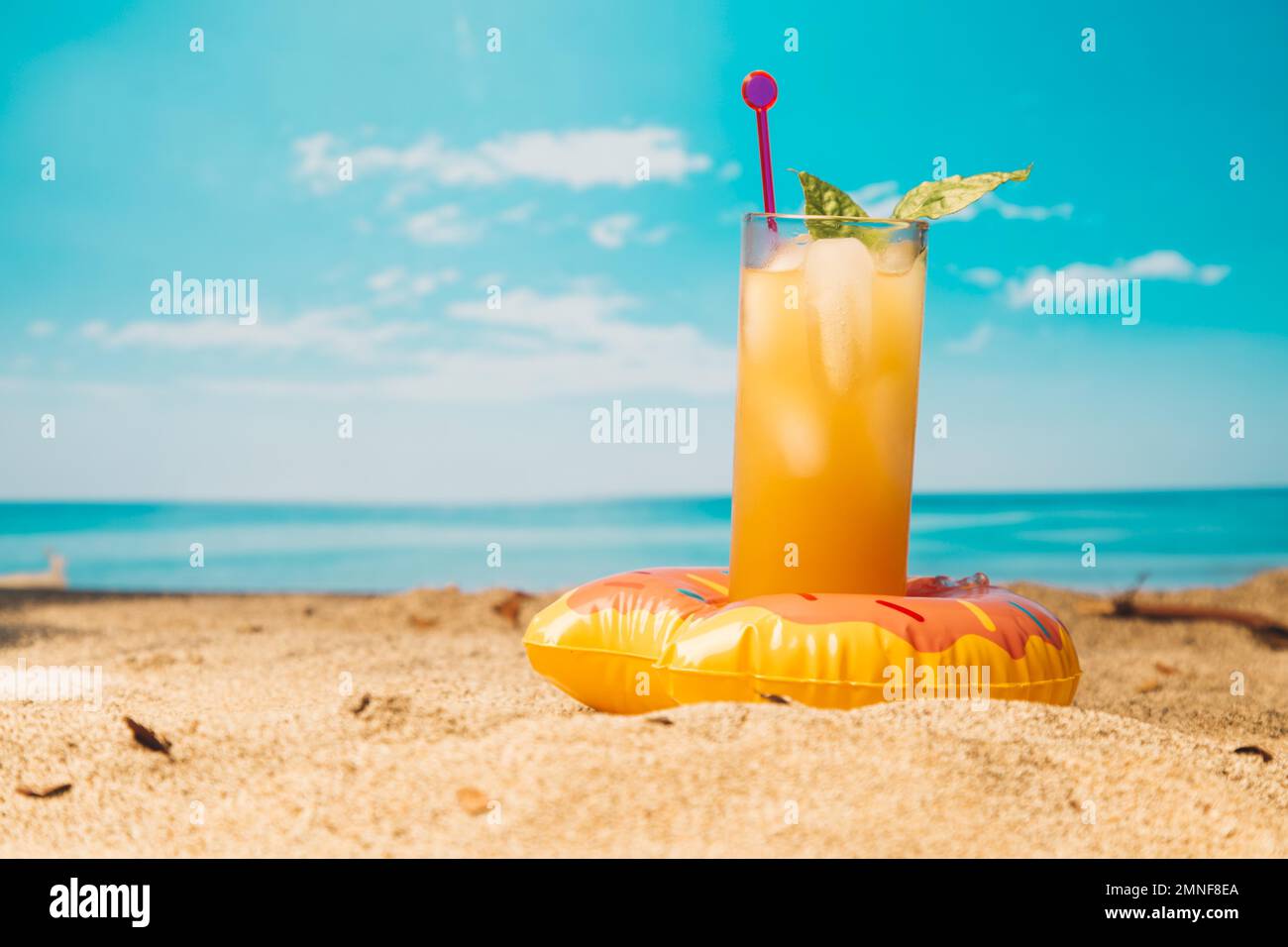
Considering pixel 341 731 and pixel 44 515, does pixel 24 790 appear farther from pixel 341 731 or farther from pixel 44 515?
pixel 44 515

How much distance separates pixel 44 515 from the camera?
21.7 metres

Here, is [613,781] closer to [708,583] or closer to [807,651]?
[807,651]

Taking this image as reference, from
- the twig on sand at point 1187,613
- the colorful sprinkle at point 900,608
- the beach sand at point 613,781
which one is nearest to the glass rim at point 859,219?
the colorful sprinkle at point 900,608

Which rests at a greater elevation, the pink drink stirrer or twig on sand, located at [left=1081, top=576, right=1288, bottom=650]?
the pink drink stirrer

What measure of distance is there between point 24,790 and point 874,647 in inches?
72.5

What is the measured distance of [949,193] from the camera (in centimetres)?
269

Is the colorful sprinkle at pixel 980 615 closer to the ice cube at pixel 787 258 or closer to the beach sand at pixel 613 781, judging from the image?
the beach sand at pixel 613 781

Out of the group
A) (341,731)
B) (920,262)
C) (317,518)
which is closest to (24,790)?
(341,731)

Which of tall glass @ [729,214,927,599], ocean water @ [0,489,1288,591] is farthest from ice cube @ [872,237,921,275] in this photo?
ocean water @ [0,489,1288,591]

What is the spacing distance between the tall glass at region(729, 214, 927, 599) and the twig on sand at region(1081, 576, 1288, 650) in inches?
121

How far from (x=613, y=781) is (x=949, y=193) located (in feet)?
5.62

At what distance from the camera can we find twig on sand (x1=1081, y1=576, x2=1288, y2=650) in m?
4.96

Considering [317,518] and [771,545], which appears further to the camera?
[317,518]

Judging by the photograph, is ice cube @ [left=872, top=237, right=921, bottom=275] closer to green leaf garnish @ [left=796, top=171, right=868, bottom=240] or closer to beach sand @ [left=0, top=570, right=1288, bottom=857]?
green leaf garnish @ [left=796, top=171, right=868, bottom=240]
